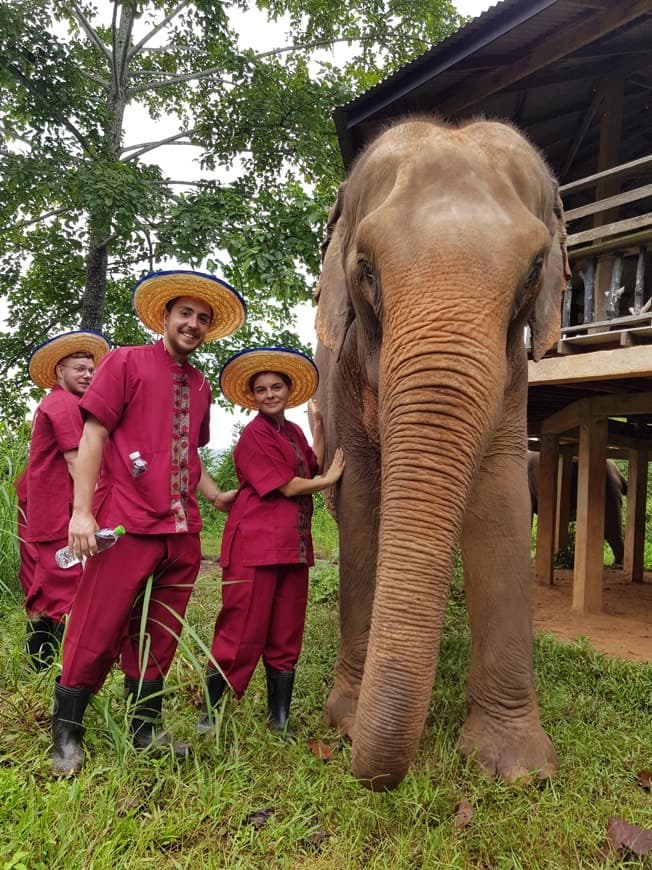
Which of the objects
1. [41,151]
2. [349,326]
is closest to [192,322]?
[349,326]

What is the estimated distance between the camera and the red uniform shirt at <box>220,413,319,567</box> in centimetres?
323

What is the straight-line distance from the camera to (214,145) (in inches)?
482

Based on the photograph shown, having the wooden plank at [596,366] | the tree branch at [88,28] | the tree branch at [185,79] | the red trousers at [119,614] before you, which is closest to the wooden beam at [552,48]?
the wooden plank at [596,366]

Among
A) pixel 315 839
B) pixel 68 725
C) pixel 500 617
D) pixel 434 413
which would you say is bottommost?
pixel 315 839

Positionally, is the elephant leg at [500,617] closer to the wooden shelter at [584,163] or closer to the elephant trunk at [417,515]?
the elephant trunk at [417,515]

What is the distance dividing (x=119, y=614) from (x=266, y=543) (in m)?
0.74

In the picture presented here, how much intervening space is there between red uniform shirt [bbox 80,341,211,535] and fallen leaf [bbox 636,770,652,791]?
84.6 inches

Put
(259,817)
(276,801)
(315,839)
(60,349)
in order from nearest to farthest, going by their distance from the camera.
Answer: (315,839)
(259,817)
(276,801)
(60,349)

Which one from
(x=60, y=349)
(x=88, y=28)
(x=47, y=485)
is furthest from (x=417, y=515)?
(x=88, y=28)

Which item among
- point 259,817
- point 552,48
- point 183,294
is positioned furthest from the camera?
point 552,48

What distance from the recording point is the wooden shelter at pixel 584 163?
5219mm

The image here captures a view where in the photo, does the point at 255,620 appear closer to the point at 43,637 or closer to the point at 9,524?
the point at 43,637

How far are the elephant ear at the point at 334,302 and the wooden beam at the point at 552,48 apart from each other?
3.28 m

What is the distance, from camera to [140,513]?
2730 mm
